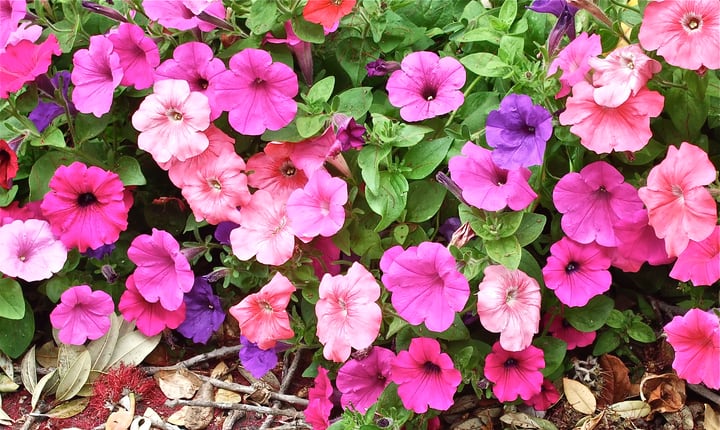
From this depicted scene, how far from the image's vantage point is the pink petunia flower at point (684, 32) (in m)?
1.83

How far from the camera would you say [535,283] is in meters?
2.06

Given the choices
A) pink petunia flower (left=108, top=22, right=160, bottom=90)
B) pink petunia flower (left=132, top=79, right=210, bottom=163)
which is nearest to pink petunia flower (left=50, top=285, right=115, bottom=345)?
pink petunia flower (left=132, top=79, right=210, bottom=163)

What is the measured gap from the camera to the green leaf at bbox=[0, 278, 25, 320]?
244 cm

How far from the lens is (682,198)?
1864 mm

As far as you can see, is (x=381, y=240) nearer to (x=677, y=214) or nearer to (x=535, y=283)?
(x=535, y=283)

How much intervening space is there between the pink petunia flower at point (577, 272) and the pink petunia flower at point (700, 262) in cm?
20

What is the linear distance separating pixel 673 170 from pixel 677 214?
0.32 feet

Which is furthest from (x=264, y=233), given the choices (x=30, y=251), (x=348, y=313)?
(x=30, y=251)

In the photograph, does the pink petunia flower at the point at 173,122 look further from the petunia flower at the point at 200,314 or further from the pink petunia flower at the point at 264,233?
the petunia flower at the point at 200,314

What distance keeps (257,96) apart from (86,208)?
1.98 ft

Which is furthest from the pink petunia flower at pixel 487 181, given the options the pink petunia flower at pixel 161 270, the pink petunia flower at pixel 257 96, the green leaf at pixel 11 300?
the green leaf at pixel 11 300

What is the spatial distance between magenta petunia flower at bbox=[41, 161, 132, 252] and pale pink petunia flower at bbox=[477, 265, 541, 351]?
41.4 inches

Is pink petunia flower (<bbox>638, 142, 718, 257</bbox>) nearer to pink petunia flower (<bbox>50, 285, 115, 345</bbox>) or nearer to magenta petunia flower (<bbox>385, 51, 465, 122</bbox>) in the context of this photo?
magenta petunia flower (<bbox>385, 51, 465, 122</bbox>)

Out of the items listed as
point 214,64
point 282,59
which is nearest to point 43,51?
point 214,64
